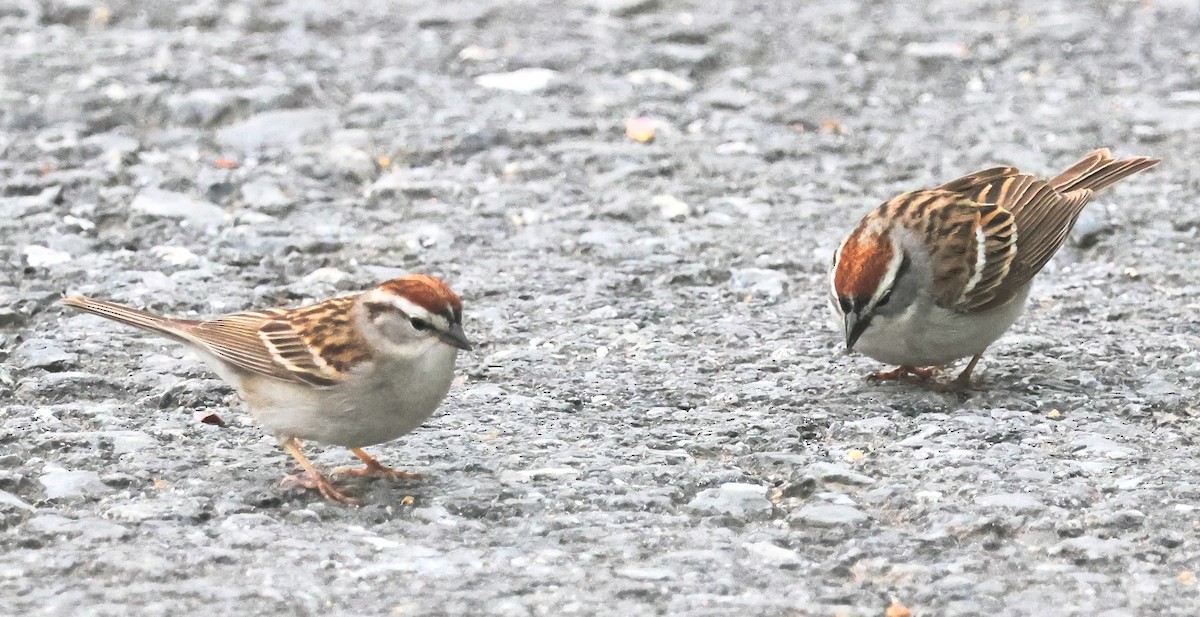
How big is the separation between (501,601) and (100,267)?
3.37 m

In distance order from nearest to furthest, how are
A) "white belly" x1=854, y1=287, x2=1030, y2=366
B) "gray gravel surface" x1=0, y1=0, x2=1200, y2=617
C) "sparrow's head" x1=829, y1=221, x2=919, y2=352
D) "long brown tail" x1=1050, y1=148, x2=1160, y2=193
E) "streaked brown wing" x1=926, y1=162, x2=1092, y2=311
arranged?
"gray gravel surface" x1=0, y1=0, x2=1200, y2=617
"sparrow's head" x1=829, y1=221, x2=919, y2=352
"white belly" x1=854, y1=287, x2=1030, y2=366
"streaked brown wing" x1=926, y1=162, x2=1092, y2=311
"long brown tail" x1=1050, y1=148, x2=1160, y2=193

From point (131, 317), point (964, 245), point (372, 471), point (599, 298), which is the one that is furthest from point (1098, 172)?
point (131, 317)

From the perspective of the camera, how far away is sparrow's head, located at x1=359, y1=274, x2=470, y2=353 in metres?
4.55

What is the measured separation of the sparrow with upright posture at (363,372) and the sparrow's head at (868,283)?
4.72 feet

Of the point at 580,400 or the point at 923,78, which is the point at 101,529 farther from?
the point at 923,78

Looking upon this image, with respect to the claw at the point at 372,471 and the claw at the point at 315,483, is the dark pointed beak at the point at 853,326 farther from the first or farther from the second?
the claw at the point at 315,483

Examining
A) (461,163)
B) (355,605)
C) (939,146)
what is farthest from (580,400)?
(939,146)

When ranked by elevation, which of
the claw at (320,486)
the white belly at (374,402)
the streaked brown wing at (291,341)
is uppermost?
the streaked brown wing at (291,341)

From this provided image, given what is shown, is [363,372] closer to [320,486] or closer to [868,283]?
[320,486]

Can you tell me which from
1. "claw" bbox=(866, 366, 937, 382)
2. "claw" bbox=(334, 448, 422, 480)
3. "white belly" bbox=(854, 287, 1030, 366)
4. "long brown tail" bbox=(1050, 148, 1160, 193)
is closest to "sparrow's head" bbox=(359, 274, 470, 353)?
"claw" bbox=(334, 448, 422, 480)

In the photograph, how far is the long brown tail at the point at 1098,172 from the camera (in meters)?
6.39

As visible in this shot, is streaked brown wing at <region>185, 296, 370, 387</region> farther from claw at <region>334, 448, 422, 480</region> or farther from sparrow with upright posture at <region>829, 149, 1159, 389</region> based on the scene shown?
sparrow with upright posture at <region>829, 149, 1159, 389</region>

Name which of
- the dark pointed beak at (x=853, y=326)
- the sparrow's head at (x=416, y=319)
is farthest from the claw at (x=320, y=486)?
the dark pointed beak at (x=853, y=326)

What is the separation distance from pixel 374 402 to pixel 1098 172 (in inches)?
134
